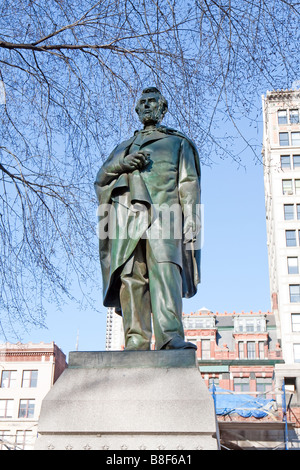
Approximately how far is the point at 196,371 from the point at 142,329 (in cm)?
76

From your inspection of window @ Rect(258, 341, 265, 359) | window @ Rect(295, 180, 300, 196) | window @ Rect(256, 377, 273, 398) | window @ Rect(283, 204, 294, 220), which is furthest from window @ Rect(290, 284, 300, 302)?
window @ Rect(295, 180, 300, 196)

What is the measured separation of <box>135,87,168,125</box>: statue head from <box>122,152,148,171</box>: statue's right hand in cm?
59

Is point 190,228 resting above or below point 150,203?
below

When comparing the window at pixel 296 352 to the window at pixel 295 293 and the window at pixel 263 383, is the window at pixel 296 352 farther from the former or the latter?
the window at pixel 263 383

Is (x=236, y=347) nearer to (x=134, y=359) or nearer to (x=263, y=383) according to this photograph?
(x=263, y=383)

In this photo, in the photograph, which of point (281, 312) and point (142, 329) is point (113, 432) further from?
point (281, 312)

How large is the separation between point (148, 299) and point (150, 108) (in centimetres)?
193

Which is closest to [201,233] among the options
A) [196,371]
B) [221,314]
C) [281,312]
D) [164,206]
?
[164,206]

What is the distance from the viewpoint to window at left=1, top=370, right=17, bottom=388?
165 ft

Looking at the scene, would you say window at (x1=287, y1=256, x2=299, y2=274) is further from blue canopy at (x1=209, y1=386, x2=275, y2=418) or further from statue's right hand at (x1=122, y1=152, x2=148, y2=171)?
statue's right hand at (x1=122, y1=152, x2=148, y2=171)

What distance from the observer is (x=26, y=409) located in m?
48.1

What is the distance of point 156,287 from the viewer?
15.3 feet

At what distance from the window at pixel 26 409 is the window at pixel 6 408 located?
92 cm

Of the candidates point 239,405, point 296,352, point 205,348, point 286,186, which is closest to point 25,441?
point 205,348
